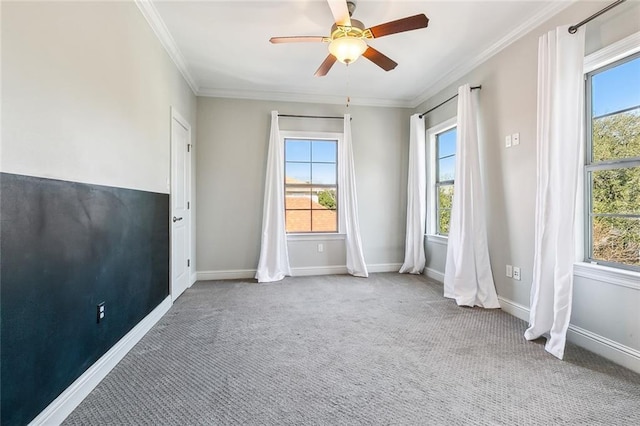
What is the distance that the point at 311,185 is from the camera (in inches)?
183

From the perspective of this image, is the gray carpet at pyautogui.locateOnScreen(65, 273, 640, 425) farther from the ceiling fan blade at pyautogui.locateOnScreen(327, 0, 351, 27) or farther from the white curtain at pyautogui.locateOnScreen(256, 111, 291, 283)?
the ceiling fan blade at pyautogui.locateOnScreen(327, 0, 351, 27)

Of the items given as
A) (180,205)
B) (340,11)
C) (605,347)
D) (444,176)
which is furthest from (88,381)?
(444,176)

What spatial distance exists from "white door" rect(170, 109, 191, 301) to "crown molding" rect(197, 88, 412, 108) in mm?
776

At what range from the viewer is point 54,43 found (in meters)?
1.46

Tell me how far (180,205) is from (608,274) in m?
3.96

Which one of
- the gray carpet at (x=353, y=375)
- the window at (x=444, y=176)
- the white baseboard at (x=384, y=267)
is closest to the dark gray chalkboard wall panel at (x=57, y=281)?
the gray carpet at (x=353, y=375)

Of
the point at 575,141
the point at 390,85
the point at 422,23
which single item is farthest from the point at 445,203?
the point at 422,23

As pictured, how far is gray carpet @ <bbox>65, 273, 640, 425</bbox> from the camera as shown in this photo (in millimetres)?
1542

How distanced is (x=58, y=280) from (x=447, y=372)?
2.23 meters

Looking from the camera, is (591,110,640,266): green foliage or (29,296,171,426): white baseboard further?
(591,110,640,266): green foliage

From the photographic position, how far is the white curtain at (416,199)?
443 cm

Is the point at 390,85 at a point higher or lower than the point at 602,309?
higher

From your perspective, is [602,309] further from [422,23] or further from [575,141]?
[422,23]

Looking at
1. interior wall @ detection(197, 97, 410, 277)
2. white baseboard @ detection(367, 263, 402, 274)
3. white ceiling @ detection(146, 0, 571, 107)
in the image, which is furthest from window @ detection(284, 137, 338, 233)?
white baseboard @ detection(367, 263, 402, 274)
